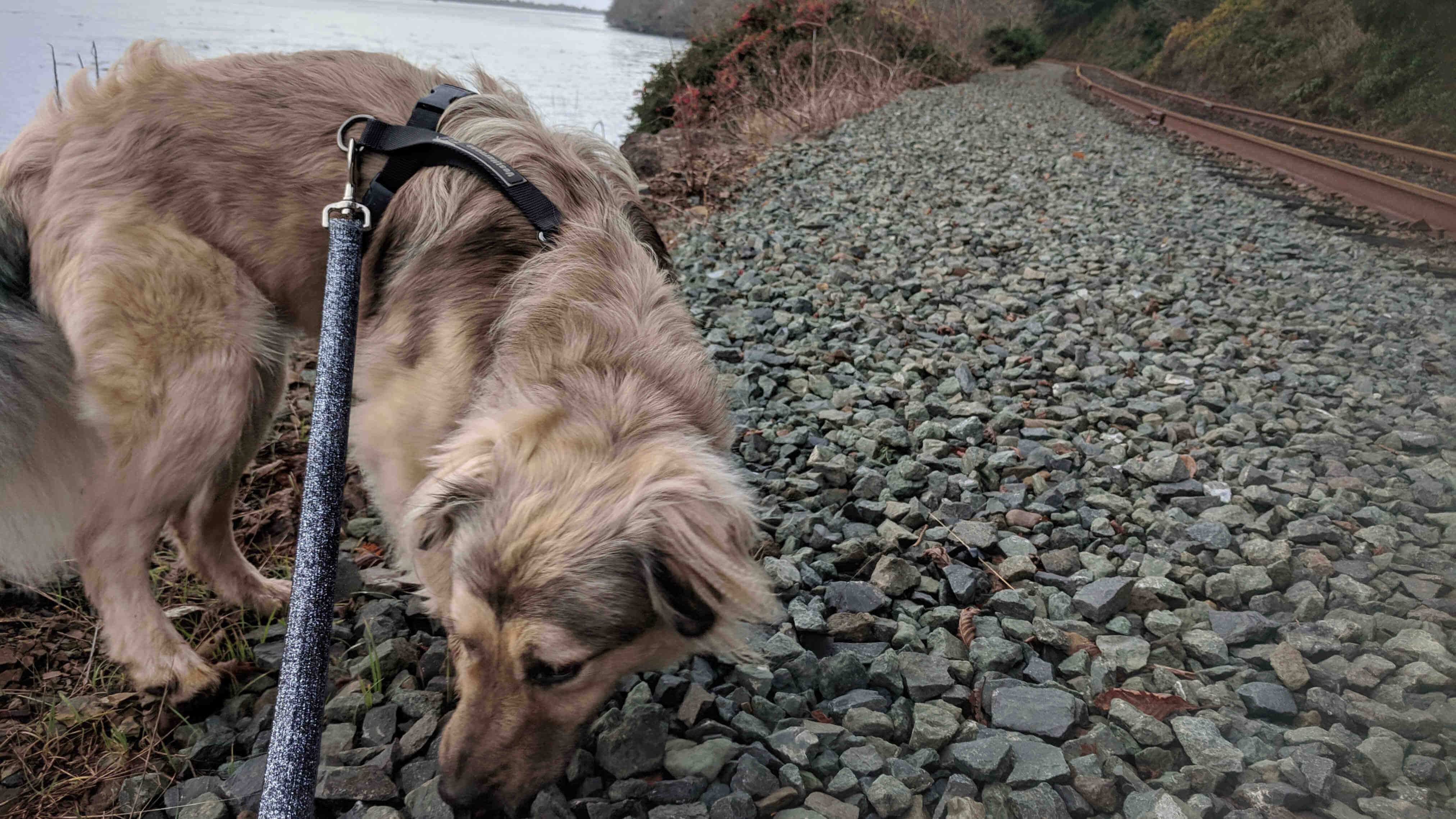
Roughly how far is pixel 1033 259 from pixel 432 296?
16.2 ft

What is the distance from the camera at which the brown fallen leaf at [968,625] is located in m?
2.33

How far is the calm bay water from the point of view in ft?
12.8

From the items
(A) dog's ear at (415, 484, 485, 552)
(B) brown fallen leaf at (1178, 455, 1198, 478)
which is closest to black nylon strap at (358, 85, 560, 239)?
(A) dog's ear at (415, 484, 485, 552)

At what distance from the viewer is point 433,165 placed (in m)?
2.06

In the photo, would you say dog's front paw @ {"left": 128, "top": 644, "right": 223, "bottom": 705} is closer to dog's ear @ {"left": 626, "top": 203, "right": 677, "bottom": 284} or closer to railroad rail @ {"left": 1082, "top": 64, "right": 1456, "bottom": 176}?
dog's ear @ {"left": 626, "top": 203, "right": 677, "bottom": 284}

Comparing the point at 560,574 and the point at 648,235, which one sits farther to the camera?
the point at 648,235

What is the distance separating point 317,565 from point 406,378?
85cm

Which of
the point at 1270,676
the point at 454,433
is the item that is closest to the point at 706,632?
the point at 454,433

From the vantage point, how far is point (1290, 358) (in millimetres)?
4172

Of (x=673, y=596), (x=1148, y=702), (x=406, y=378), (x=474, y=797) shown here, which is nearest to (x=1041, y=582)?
(x=1148, y=702)

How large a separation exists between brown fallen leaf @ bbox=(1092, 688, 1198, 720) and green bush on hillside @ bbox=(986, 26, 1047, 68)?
99.1 feet

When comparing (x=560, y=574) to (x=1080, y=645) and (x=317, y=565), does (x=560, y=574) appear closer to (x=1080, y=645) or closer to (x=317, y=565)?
(x=317, y=565)

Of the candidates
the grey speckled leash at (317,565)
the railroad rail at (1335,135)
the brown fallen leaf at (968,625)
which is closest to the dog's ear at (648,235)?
the grey speckled leash at (317,565)

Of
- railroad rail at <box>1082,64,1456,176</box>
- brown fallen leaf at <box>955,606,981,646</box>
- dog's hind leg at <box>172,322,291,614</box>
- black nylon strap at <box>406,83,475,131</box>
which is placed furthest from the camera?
railroad rail at <box>1082,64,1456,176</box>
